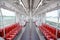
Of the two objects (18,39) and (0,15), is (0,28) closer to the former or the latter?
(0,15)

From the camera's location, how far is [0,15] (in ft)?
22.5

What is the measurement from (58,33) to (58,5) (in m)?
1.87

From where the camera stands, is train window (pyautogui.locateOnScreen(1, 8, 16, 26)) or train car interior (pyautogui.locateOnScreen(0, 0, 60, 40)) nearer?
train car interior (pyautogui.locateOnScreen(0, 0, 60, 40))

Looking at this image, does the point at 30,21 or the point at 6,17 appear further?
the point at 30,21

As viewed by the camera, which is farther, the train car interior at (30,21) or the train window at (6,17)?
the train window at (6,17)

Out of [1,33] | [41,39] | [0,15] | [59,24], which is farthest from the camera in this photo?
[41,39]

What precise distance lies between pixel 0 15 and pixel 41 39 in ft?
16.9

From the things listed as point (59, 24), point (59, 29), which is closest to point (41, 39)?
point (59, 29)

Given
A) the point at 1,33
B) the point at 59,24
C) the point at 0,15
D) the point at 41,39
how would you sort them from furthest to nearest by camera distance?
the point at 41,39 < the point at 1,33 < the point at 59,24 < the point at 0,15

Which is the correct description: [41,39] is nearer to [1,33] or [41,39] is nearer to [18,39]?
[18,39]

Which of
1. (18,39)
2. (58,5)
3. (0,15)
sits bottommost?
(18,39)

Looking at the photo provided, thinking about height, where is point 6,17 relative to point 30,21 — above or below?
above

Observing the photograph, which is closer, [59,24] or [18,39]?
[59,24]

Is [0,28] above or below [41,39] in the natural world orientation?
above
